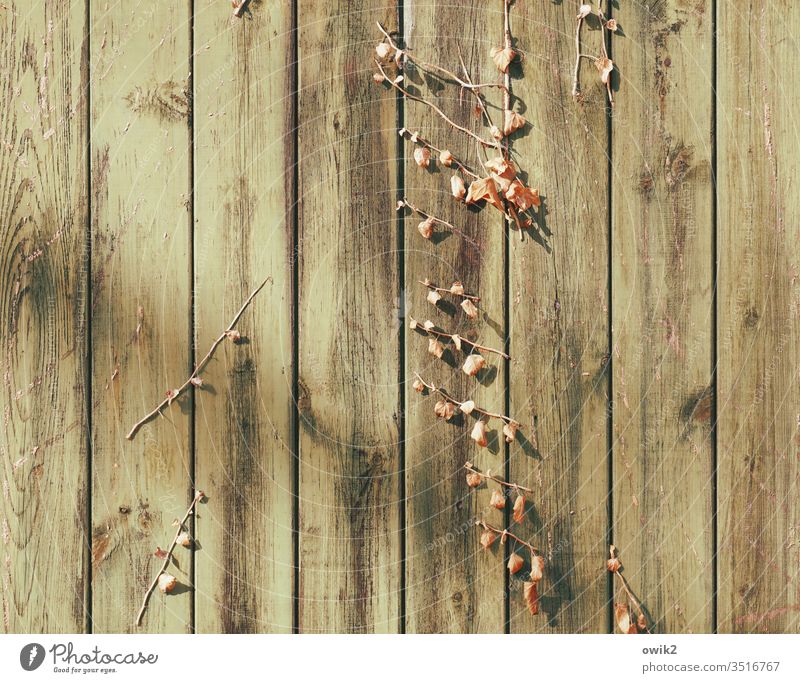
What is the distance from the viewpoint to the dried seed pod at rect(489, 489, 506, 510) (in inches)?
33.9

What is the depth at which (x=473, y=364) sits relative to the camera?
864 millimetres

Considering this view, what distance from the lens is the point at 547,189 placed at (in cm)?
88

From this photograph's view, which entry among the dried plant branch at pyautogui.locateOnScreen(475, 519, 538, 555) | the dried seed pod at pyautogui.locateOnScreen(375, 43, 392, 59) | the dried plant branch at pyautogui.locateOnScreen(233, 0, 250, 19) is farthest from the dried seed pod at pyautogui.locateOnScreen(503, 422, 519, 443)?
the dried plant branch at pyautogui.locateOnScreen(233, 0, 250, 19)

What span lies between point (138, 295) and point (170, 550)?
1.04ft

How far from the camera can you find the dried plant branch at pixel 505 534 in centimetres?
87

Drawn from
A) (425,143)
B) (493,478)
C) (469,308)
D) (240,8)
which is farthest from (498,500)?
(240,8)

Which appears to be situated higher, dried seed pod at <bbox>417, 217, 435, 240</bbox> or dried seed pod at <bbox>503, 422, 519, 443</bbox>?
dried seed pod at <bbox>417, 217, 435, 240</bbox>

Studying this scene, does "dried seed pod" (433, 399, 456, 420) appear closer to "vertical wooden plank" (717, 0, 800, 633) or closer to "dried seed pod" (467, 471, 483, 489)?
"dried seed pod" (467, 471, 483, 489)

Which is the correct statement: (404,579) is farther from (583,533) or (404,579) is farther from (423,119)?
(423,119)

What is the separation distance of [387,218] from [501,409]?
275mm

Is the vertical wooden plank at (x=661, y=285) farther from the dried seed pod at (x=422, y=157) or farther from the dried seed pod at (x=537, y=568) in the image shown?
the dried seed pod at (x=422, y=157)

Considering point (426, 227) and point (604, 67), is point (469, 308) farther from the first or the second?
point (604, 67)

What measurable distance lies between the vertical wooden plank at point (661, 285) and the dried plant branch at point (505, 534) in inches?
4.3

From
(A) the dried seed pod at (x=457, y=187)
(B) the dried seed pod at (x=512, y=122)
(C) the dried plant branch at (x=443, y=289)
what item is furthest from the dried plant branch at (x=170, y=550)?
(B) the dried seed pod at (x=512, y=122)
